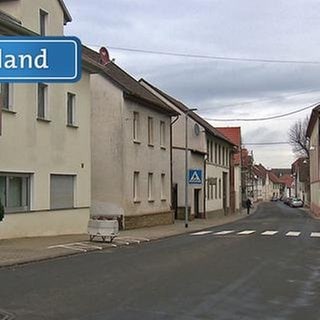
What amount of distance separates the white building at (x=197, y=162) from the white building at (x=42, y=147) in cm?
1461

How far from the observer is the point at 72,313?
9586mm

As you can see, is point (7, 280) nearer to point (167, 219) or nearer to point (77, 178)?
point (77, 178)

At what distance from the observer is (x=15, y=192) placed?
23.9 m

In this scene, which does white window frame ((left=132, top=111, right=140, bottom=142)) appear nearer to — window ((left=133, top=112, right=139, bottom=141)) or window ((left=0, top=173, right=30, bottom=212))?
window ((left=133, top=112, right=139, bottom=141))

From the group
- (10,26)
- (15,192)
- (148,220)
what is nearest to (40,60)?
(10,26)

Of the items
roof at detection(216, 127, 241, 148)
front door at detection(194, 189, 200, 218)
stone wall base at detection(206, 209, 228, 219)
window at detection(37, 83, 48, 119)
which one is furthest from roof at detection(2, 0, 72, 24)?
roof at detection(216, 127, 241, 148)

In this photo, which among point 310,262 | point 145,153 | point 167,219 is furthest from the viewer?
point 167,219

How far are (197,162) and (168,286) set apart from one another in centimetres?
3789

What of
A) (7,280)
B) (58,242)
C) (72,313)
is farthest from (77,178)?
(72,313)

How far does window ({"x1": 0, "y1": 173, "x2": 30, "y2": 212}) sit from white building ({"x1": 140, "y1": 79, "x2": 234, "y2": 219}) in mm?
18447

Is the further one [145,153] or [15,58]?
[145,153]

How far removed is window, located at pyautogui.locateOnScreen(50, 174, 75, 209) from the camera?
26.3m

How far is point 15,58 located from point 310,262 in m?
11.8

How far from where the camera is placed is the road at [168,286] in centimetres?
980
